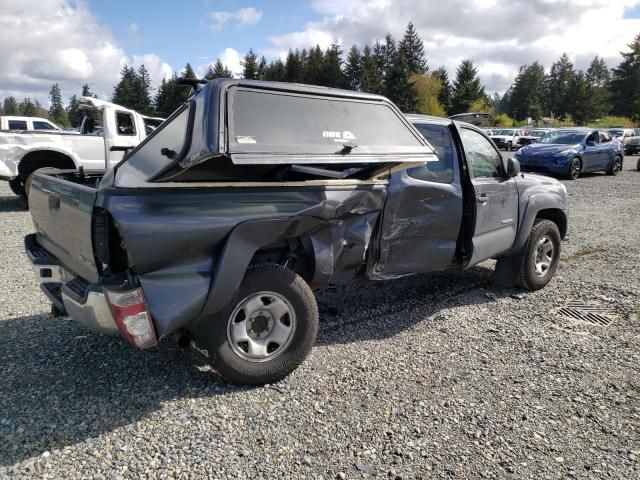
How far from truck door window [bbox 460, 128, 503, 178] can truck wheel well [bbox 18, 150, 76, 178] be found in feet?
28.4

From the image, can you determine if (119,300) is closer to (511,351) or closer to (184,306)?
(184,306)

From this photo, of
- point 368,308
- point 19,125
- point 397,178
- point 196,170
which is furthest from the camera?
point 19,125

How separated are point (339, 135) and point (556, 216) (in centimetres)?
364

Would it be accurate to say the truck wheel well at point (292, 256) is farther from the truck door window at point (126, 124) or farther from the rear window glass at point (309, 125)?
the truck door window at point (126, 124)

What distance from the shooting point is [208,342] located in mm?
3156

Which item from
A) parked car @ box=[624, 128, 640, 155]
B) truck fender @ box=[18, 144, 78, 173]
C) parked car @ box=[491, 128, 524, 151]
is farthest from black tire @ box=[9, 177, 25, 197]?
parked car @ box=[624, 128, 640, 155]

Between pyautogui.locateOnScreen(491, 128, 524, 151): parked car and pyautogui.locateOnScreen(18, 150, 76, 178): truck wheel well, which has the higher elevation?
pyautogui.locateOnScreen(491, 128, 524, 151): parked car

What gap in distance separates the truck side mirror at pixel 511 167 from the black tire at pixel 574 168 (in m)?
13.2

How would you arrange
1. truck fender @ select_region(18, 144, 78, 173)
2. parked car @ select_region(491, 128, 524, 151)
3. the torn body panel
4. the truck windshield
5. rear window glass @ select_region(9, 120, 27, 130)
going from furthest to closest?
parked car @ select_region(491, 128, 524, 151)
rear window glass @ select_region(9, 120, 27, 130)
the truck windshield
truck fender @ select_region(18, 144, 78, 173)
the torn body panel

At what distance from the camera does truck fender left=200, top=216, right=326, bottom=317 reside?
297cm

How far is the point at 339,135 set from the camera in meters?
3.45

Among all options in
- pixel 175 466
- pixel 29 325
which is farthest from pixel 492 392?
pixel 29 325

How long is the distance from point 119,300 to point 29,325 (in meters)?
2.20

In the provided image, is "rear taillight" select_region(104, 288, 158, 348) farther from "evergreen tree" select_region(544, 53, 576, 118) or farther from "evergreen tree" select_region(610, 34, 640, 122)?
"evergreen tree" select_region(544, 53, 576, 118)
